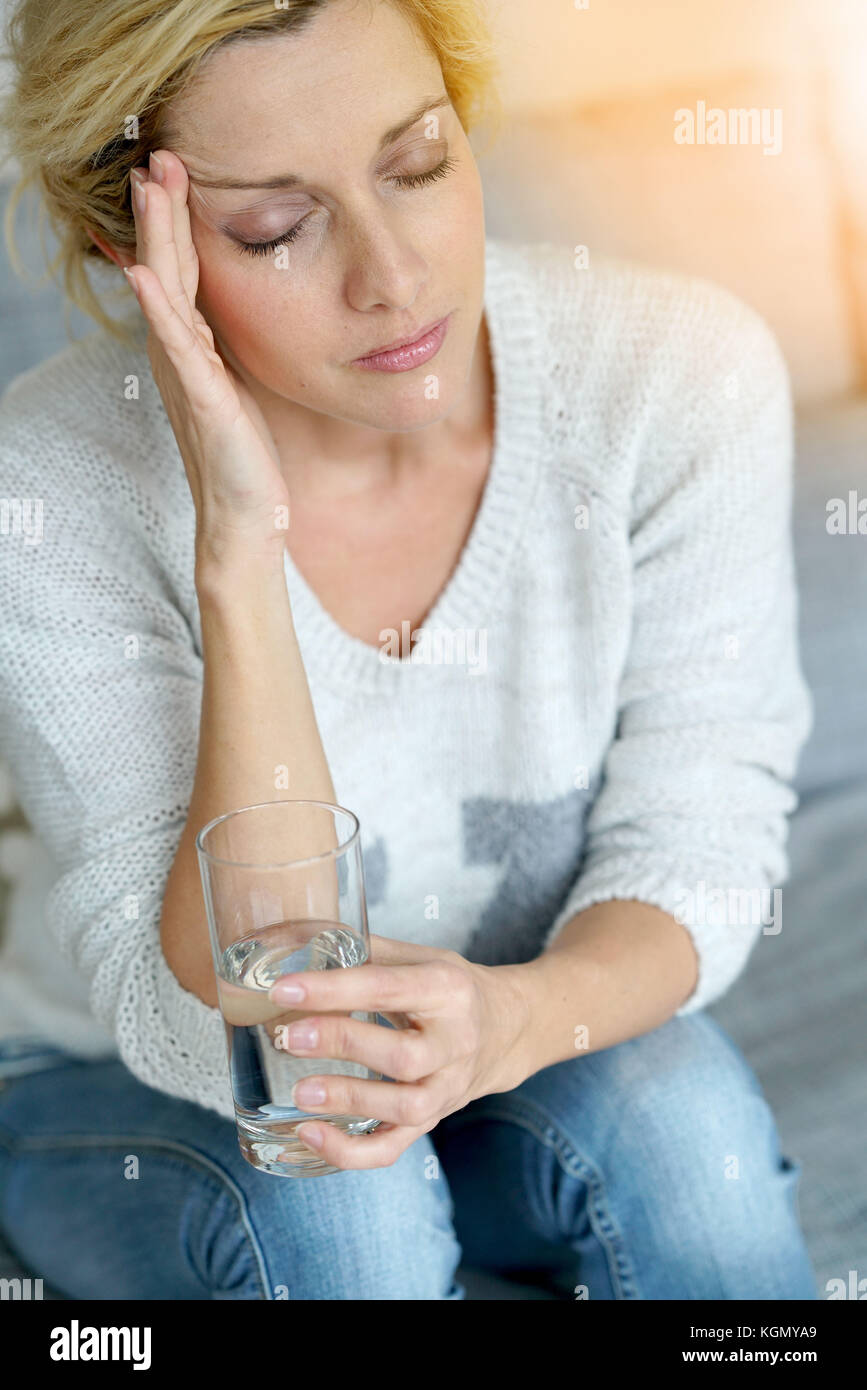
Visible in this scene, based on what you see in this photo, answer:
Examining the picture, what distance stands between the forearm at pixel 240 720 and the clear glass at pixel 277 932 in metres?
0.18

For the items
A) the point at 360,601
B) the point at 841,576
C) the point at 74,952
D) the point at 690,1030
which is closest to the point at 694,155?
the point at 841,576

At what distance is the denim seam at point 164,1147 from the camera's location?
946 millimetres

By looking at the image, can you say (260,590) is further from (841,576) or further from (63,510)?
(841,576)

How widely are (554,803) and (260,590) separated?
0.38 meters

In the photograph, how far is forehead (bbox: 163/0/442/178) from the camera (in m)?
0.82

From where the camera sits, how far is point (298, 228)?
2.87 ft

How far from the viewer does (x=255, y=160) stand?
843 mm

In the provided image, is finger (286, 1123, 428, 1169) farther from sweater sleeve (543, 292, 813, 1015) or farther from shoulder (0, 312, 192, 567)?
shoulder (0, 312, 192, 567)

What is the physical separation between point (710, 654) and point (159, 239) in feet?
1.85

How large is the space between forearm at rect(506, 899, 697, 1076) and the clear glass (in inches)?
7.5

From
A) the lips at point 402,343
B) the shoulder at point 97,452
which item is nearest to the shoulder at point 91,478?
the shoulder at point 97,452

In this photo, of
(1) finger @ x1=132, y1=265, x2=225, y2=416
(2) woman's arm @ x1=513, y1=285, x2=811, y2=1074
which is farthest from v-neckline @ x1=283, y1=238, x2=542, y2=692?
(1) finger @ x1=132, y1=265, x2=225, y2=416

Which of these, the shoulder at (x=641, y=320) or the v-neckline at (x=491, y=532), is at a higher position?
the shoulder at (x=641, y=320)

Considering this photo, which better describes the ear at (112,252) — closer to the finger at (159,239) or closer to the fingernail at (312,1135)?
the finger at (159,239)
